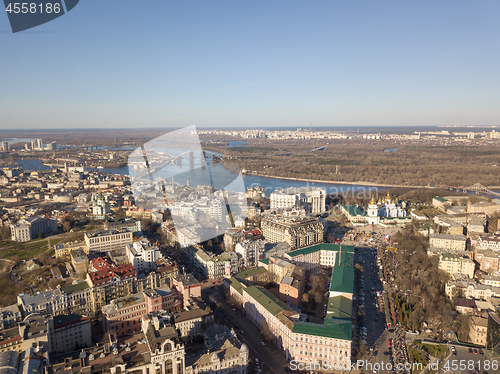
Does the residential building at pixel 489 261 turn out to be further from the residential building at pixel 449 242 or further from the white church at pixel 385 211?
the white church at pixel 385 211

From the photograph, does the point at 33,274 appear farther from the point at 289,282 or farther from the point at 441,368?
the point at 441,368

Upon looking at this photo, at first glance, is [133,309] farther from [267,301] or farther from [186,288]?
[267,301]

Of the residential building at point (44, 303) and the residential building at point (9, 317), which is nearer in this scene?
the residential building at point (9, 317)

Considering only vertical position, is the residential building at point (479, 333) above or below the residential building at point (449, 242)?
below

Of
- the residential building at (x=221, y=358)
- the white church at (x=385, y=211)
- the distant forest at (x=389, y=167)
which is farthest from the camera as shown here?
the distant forest at (x=389, y=167)

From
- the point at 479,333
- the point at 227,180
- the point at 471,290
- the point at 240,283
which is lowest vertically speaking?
the point at 479,333

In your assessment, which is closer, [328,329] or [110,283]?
[328,329]

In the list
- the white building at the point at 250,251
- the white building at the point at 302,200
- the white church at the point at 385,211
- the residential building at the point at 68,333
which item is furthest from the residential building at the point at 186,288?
the white church at the point at 385,211

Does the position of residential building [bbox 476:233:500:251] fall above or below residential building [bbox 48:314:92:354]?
above

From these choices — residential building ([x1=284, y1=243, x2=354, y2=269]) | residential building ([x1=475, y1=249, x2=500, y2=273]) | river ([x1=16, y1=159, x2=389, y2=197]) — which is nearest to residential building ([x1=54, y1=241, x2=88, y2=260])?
river ([x1=16, y1=159, x2=389, y2=197])

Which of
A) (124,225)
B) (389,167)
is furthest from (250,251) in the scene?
(389,167)

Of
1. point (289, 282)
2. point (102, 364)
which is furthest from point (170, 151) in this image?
point (102, 364)

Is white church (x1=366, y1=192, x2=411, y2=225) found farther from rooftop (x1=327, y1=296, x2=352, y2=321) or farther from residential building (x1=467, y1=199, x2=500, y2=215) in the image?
Result: rooftop (x1=327, y1=296, x2=352, y2=321)
